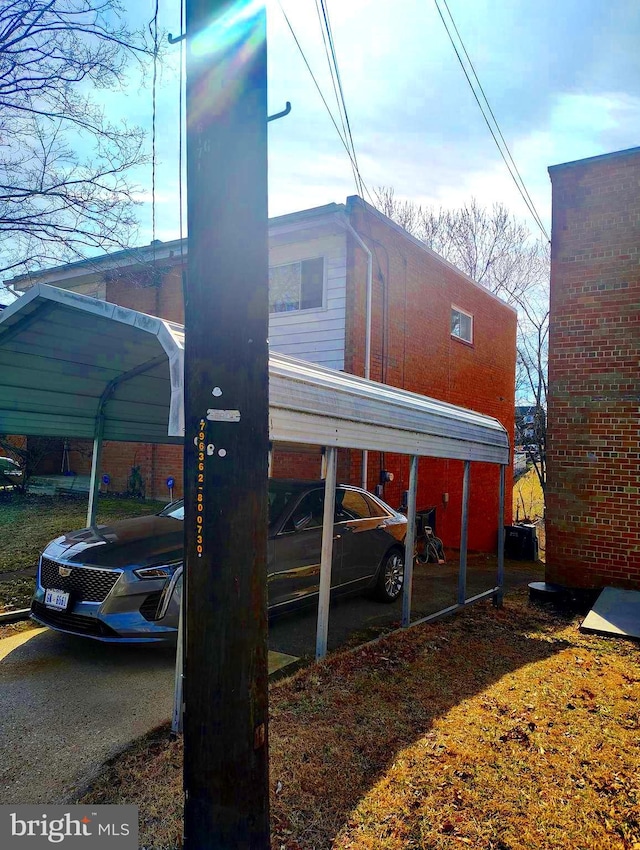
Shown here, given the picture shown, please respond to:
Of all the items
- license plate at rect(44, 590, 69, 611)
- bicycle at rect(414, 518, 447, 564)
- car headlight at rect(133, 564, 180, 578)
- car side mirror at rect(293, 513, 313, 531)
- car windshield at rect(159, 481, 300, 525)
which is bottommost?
bicycle at rect(414, 518, 447, 564)

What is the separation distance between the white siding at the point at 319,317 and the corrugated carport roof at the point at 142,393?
10.1 ft

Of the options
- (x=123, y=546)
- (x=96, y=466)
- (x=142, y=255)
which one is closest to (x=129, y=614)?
(x=123, y=546)

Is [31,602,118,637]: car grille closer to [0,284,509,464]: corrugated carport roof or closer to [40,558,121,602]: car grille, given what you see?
[40,558,121,602]: car grille

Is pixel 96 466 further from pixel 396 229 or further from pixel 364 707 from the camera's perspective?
pixel 396 229

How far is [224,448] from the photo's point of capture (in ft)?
6.67

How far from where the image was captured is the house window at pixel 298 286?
1005cm

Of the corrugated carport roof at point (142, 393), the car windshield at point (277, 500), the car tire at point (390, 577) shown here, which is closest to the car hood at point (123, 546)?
the car windshield at point (277, 500)

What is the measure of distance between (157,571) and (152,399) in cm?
267

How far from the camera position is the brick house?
970cm

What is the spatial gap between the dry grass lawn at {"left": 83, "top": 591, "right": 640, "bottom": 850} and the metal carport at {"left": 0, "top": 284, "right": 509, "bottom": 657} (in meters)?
0.89

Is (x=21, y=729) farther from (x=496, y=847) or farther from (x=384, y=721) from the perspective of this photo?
(x=496, y=847)

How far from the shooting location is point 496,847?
8.49 ft

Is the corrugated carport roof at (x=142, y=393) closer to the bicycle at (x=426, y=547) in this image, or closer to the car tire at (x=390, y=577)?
the car tire at (x=390, y=577)

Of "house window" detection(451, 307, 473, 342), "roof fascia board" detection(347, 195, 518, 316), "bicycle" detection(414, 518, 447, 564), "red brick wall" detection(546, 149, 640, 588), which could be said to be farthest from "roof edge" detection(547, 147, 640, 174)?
"bicycle" detection(414, 518, 447, 564)
